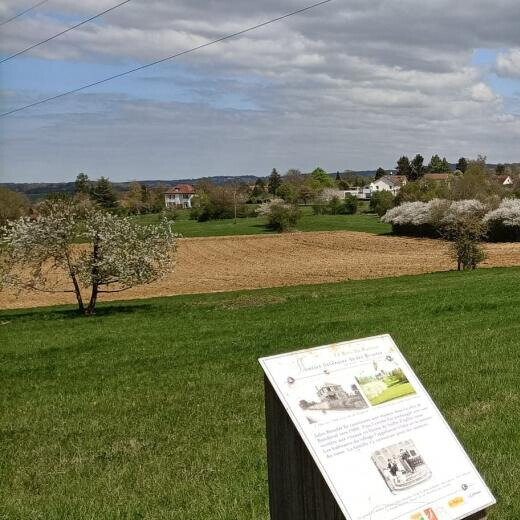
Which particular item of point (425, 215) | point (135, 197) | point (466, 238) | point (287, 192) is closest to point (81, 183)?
point (135, 197)

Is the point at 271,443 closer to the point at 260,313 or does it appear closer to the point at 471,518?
the point at 471,518

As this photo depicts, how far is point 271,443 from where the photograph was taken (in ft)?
13.5

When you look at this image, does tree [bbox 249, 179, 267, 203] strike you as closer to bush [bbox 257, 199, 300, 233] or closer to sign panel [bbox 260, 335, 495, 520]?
bush [bbox 257, 199, 300, 233]

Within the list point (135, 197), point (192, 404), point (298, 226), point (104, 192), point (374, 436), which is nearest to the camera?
point (374, 436)

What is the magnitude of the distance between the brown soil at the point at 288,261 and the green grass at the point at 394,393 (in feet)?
125

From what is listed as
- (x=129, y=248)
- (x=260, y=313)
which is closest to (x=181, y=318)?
(x=260, y=313)

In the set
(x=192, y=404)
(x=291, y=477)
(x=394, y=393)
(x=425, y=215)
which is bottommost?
(x=425, y=215)

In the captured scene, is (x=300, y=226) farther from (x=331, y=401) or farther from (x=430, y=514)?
(x=430, y=514)

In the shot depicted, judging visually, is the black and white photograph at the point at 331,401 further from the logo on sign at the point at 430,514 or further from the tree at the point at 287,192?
the tree at the point at 287,192

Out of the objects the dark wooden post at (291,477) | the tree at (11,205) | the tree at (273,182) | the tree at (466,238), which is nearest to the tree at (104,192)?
the tree at (11,205)

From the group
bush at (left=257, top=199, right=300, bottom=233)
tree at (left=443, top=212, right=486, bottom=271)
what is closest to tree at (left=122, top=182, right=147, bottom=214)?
bush at (left=257, top=199, right=300, bottom=233)

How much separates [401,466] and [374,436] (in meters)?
0.23

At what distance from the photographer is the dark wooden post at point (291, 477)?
378cm

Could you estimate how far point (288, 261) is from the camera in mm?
65688
